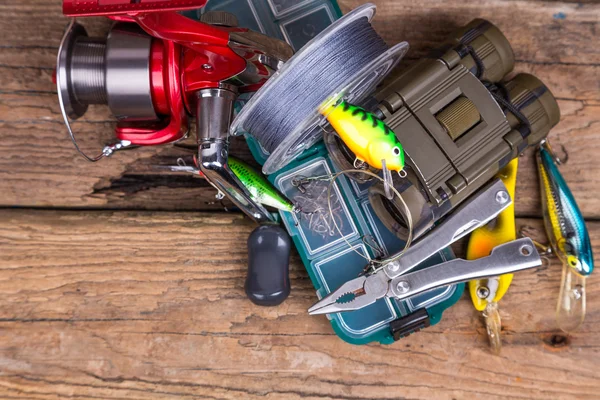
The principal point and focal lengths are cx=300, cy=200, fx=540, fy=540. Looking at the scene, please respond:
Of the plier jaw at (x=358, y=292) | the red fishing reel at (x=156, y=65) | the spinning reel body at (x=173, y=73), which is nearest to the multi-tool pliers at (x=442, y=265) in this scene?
the plier jaw at (x=358, y=292)

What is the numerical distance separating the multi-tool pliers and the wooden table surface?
12cm

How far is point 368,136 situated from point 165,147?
47 centimetres

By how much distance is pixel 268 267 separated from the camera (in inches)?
40.7

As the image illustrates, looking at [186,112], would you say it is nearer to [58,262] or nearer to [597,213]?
[58,262]

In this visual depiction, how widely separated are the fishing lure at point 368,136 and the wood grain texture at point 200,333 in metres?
0.34

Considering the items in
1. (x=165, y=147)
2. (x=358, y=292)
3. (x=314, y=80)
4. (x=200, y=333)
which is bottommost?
(x=200, y=333)

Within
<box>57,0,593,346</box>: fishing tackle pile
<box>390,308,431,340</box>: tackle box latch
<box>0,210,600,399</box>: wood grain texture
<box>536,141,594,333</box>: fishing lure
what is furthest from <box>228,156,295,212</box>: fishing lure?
<box>536,141,594,333</box>: fishing lure

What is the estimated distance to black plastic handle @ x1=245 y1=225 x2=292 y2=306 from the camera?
40.6 inches

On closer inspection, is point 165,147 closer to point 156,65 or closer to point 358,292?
point 156,65

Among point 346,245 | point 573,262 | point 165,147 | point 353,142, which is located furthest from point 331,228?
point 573,262

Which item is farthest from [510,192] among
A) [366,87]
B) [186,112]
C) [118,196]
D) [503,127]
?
[118,196]

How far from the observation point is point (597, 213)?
116cm

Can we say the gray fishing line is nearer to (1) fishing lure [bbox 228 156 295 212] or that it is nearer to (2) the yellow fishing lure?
(1) fishing lure [bbox 228 156 295 212]

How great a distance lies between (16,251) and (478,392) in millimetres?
1002
